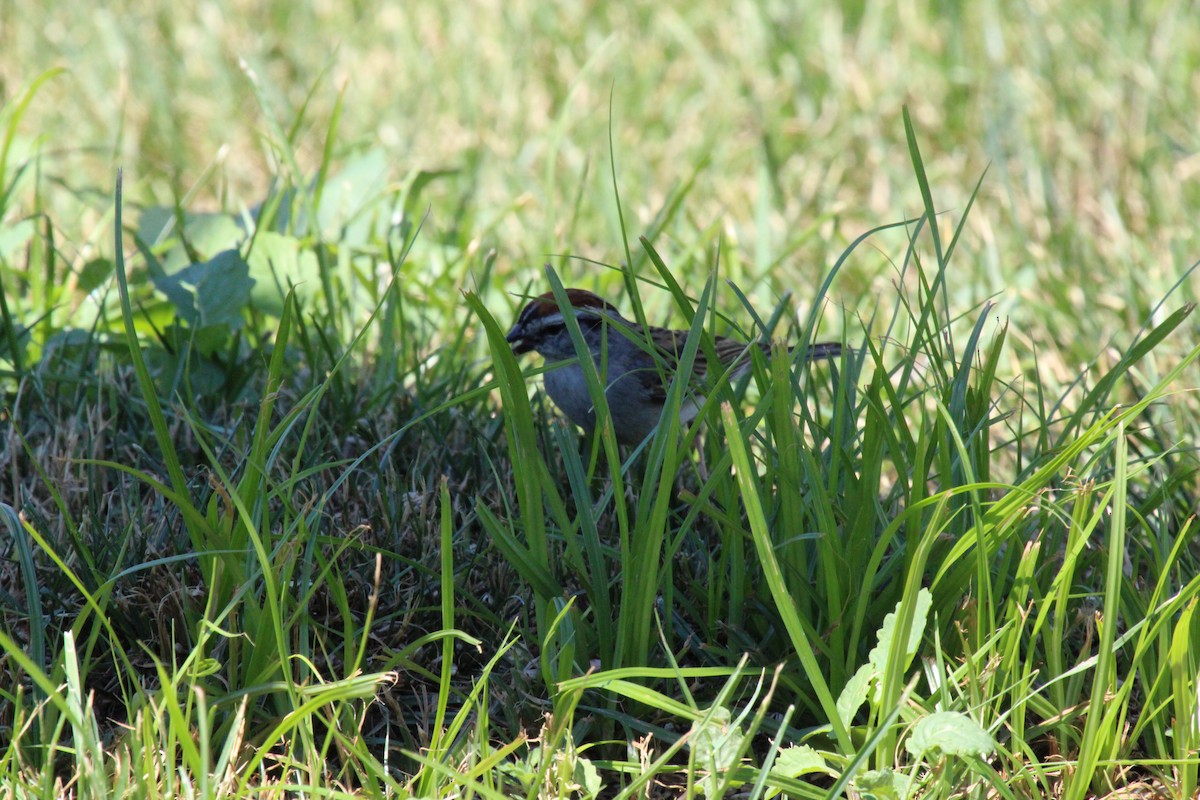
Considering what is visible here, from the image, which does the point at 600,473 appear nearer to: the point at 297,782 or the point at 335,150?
the point at 297,782

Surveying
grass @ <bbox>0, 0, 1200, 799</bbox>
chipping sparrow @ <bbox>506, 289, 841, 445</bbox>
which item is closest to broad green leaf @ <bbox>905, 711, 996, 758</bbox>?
grass @ <bbox>0, 0, 1200, 799</bbox>

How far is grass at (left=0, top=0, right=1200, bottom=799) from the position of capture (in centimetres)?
234

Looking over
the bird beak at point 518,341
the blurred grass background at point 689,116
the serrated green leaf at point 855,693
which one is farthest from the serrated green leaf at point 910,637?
the blurred grass background at point 689,116

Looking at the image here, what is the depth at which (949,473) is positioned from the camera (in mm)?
2525

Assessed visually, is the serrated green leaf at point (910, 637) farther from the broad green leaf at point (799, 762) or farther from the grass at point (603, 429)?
the broad green leaf at point (799, 762)

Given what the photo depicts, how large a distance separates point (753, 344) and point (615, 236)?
9.67 feet

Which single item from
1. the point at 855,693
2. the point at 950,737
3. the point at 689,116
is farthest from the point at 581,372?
the point at 689,116

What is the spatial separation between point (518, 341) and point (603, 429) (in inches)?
64.3

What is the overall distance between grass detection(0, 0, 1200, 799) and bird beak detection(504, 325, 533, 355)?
0.15 m

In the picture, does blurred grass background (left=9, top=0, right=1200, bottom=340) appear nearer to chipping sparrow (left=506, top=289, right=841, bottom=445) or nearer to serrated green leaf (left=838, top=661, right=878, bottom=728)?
chipping sparrow (left=506, top=289, right=841, bottom=445)

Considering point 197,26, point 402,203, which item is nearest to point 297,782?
point 402,203

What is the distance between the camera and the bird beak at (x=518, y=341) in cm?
412

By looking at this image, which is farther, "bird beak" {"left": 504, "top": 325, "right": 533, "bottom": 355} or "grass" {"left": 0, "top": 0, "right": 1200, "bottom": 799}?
"bird beak" {"left": 504, "top": 325, "right": 533, "bottom": 355}

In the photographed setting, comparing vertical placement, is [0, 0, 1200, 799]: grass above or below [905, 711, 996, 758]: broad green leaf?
above
